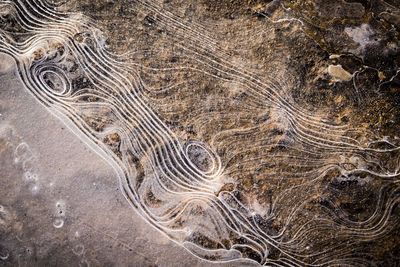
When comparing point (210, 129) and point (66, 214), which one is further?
point (210, 129)

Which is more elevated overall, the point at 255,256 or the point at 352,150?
the point at 352,150

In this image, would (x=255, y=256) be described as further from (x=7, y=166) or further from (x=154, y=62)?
(x=7, y=166)

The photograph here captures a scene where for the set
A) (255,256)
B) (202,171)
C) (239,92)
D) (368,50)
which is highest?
(368,50)

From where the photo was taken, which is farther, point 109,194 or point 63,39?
point 63,39

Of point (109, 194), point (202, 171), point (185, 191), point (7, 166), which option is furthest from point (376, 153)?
point (7, 166)

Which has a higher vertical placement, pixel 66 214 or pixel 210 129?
pixel 210 129

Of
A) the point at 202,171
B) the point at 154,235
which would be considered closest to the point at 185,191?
the point at 202,171

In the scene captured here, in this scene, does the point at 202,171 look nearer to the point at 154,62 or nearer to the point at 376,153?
the point at 154,62
